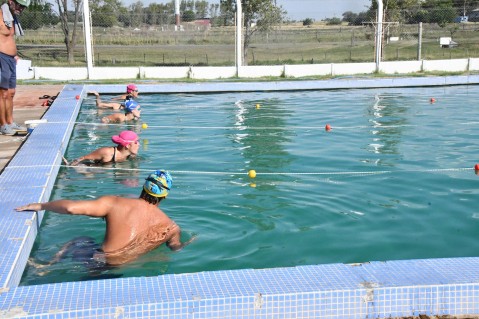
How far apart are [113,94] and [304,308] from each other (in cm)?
1510

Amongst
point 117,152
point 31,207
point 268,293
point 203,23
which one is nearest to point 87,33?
point 203,23

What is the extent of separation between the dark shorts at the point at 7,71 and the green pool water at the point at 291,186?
1537 mm

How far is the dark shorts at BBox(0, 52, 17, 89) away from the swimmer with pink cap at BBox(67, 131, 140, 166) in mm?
1857

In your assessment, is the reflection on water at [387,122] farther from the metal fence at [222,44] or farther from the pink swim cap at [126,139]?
the metal fence at [222,44]

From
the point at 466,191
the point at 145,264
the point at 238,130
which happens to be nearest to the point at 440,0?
the point at 238,130

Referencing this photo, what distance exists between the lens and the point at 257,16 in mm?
25828

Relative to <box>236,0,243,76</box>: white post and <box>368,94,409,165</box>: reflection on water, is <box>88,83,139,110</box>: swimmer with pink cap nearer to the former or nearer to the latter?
<box>368,94,409,165</box>: reflection on water

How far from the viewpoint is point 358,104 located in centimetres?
1580

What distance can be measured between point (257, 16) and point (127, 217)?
72.4 feet

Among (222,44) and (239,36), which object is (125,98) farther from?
(222,44)

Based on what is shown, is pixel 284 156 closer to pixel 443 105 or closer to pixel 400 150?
pixel 400 150

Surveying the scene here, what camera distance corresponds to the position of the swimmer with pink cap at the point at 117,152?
27.7ft

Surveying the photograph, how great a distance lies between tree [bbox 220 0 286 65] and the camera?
2469 centimetres

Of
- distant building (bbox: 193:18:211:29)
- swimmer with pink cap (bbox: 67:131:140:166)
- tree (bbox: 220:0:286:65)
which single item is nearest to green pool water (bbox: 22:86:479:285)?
swimmer with pink cap (bbox: 67:131:140:166)
